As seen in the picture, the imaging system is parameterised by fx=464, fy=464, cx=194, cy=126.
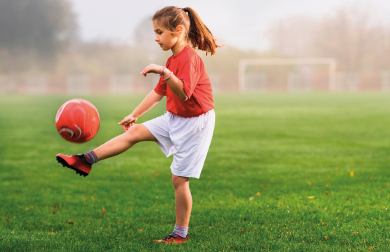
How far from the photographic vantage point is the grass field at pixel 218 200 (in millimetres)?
3670

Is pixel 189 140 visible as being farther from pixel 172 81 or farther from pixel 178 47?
pixel 178 47

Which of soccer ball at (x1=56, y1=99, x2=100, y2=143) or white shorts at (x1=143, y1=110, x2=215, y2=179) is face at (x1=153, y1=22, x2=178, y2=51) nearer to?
white shorts at (x1=143, y1=110, x2=215, y2=179)

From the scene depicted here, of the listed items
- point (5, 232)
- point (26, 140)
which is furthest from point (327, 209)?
point (26, 140)

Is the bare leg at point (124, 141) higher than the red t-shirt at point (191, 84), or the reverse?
the red t-shirt at point (191, 84)

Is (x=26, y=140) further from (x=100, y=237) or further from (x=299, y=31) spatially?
(x=299, y=31)

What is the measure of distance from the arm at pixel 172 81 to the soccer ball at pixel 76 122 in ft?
2.96

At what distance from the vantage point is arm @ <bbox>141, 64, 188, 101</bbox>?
121 inches

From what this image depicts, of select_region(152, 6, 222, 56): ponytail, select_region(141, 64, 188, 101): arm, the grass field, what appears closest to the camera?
select_region(141, 64, 188, 101): arm

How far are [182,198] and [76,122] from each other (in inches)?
41.5

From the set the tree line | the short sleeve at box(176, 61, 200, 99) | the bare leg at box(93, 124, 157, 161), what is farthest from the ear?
the tree line

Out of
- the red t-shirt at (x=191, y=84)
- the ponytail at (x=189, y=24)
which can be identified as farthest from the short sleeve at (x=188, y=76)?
the ponytail at (x=189, y=24)

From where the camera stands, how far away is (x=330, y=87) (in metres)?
54.9

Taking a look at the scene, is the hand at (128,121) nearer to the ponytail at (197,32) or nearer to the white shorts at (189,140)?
the white shorts at (189,140)

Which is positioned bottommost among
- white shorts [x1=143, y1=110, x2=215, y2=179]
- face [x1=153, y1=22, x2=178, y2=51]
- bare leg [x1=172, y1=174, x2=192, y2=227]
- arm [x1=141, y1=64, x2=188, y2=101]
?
bare leg [x1=172, y1=174, x2=192, y2=227]
